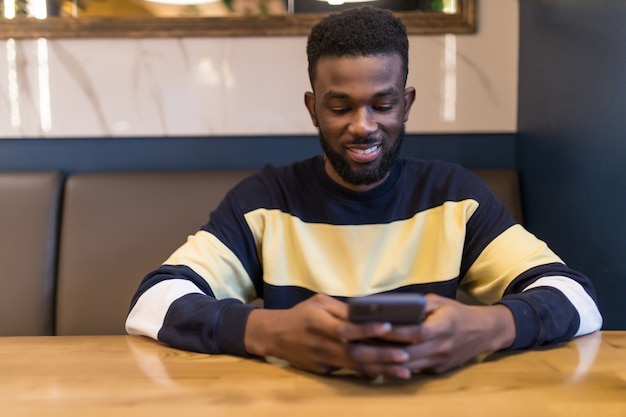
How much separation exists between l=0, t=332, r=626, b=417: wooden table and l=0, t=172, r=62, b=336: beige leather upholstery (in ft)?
2.08

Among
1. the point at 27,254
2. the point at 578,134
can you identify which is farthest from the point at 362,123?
the point at 27,254

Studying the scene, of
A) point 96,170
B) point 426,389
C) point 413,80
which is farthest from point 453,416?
point 96,170

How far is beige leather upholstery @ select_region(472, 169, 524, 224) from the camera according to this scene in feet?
4.94

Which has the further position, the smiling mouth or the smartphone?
the smiling mouth

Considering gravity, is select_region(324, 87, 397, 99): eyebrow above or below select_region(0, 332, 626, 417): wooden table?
above

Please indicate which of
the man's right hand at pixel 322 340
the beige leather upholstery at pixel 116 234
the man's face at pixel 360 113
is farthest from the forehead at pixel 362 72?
the beige leather upholstery at pixel 116 234

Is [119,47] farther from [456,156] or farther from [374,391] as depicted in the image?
[374,391]

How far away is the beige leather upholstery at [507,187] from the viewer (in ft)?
4.94

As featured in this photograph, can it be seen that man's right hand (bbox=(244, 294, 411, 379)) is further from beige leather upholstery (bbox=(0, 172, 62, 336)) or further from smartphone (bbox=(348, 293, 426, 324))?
beige leather upholstery (bbox=(0, 172, 62, 336))

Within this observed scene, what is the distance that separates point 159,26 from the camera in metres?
1.59

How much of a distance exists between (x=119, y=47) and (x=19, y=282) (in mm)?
659

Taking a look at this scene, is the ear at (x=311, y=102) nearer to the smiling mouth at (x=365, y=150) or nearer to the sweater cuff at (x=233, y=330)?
the smiling mouth at (x=365, y=150)

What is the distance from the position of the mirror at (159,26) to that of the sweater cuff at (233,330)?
3.13 ft

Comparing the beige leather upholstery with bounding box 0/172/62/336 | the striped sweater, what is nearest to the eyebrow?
the striped sweater
